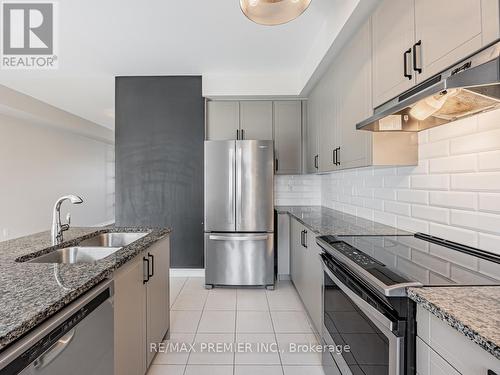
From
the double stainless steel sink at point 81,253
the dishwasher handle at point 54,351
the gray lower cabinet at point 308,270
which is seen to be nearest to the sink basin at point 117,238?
the double stainless steel sink at point 81,253

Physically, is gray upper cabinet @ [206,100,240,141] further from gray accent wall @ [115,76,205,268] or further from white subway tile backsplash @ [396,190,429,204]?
white subway tile backsplash @ [396,190,429,204]

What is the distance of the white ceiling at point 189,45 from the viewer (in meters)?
2.29

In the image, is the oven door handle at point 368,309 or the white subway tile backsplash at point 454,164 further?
the white subway tile backsplash at point 454,164

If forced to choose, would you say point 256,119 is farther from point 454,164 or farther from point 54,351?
point 54,351

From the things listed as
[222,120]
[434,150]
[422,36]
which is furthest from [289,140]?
[422,36]

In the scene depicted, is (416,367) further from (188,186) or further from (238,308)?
(188,186)

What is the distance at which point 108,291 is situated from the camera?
3.91 ft

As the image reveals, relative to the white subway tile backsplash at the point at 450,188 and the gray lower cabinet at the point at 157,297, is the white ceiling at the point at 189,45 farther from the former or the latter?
the gray lower cabinet at the point at 157,297

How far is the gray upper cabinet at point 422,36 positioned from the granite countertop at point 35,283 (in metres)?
1.63

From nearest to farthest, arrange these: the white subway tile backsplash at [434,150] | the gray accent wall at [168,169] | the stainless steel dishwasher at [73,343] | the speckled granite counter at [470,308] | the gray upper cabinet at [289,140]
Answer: the speckled granite counter at [470,308] → the stainless steel dishwasher at [73,343] → the white subway tile backsplash at [434,150] → the gray accent wall at [168,169] → the gray upper cabinet at [289,140]

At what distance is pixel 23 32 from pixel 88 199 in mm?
6104

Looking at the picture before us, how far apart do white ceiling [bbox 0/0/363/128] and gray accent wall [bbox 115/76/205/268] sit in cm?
39

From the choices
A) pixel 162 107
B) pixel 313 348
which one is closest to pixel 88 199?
pixel 162 107

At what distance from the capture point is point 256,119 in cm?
372
